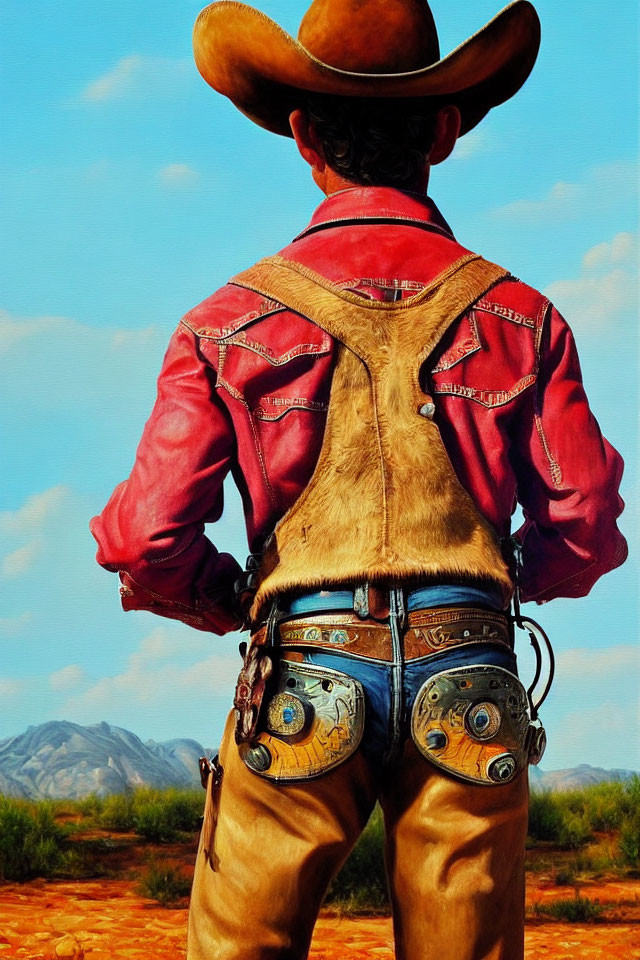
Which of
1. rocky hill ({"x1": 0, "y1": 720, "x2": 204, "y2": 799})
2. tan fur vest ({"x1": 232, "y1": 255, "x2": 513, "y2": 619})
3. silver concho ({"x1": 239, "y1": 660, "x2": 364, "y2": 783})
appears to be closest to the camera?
silver concho ({"x1": 239, "y1": 660, "x2": 364, "y2": 783})

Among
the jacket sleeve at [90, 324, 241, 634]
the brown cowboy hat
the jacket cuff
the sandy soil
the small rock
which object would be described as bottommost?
the small rock

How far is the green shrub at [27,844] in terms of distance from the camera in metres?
7.99

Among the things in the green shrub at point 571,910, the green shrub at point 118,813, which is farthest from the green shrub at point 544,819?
the green shrub at point 118,813

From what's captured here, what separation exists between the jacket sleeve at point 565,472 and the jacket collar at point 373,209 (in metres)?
0.42

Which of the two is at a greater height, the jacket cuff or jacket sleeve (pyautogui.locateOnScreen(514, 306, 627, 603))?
jacket sleeve (pyautogui.locateOnScreen(514, 306, 627, 603))

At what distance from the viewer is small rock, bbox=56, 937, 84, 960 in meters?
6.48

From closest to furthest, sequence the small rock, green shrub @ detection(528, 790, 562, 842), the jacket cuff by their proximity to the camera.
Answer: the jacket cuff → the small rock → green shrub @ detection(528, 790, 562, 842)

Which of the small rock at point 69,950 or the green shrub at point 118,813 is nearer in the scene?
the small rock at point 69,950

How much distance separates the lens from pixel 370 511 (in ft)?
10.5

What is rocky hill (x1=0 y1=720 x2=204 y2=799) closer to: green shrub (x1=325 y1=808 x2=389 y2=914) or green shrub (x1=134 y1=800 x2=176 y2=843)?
green shrub (x1=134 y1=800 x2=176 y2=843)

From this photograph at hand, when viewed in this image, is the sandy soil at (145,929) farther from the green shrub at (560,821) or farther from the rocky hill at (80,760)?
the rocky hill at (80,760)

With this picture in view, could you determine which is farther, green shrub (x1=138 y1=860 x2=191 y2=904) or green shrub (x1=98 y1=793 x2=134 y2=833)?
green shrub (x1=98 y1=793 x2=134 y2=833)

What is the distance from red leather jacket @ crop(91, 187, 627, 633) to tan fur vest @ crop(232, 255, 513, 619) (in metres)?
0.05

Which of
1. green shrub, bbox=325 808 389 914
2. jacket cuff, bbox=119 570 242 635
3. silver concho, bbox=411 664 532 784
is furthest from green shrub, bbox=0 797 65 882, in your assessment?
silver concho, bbox=411 664 532 784
